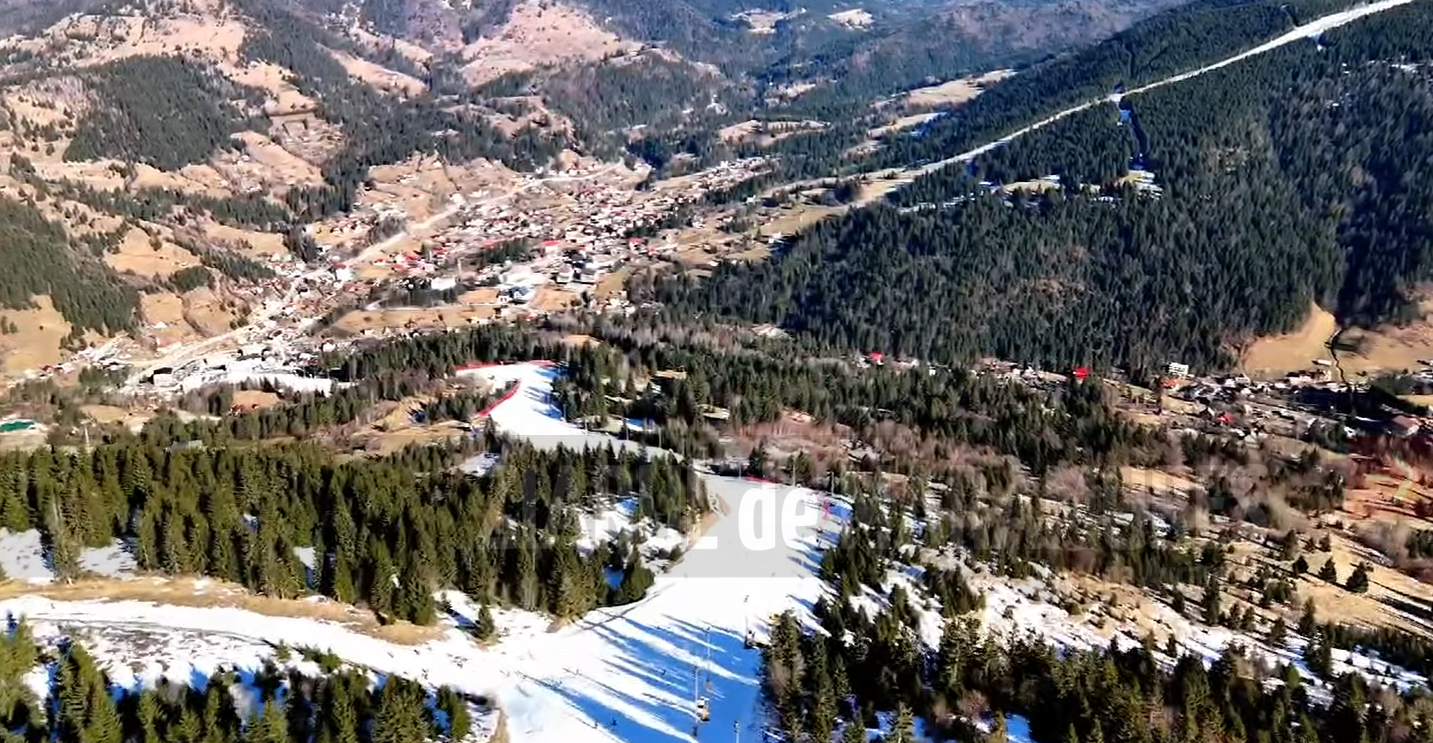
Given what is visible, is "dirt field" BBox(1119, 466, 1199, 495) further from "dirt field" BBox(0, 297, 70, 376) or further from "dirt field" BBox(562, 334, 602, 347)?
"dirt field" BBox(0, 297, 70, 376)

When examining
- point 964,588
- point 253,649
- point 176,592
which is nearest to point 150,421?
point 176,592

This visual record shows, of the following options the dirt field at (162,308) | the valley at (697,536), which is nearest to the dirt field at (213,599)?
the valley at (697,536)

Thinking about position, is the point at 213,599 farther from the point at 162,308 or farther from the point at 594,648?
the point at 162,308

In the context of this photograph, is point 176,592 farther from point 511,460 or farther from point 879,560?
point 879,560

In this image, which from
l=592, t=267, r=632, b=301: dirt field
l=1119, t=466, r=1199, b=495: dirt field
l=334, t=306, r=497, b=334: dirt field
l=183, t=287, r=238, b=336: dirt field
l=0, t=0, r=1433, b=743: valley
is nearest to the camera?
l=0, t=0, r=1433, b=743: valley

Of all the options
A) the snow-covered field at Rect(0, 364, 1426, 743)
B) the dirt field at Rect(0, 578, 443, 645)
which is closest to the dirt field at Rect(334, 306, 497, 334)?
the snow-covered field at Rect(0, 364, 1426, 743)

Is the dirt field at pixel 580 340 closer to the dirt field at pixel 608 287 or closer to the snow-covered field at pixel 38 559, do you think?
the dirt field at pixel 608 287

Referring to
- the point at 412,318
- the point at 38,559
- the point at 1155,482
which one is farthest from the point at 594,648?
the point at 412,318
